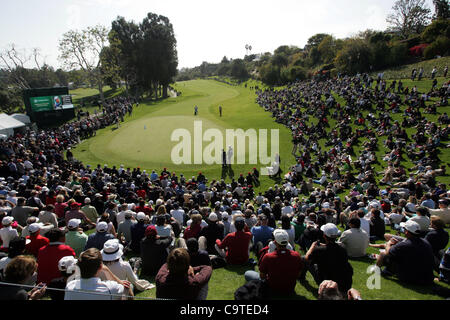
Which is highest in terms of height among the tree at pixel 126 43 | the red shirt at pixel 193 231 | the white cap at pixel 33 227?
the tree at pixel 126 43

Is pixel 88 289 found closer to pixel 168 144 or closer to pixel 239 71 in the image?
pixel 168 144

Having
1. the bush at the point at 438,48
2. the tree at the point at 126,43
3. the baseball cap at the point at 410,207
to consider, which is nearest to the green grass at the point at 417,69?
the bush at the point at 438,48

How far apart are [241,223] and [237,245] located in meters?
0.63

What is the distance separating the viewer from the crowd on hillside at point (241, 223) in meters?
4.65

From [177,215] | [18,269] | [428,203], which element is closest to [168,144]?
[177,215]

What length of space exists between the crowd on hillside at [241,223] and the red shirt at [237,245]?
0.03 meters

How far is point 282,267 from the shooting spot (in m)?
5.07

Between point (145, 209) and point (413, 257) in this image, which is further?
point (145, 209)

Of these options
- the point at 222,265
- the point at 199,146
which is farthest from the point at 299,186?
the point at 222,265

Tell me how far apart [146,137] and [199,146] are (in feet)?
25.0

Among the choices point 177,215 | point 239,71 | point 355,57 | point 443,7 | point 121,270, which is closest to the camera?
point 121,270

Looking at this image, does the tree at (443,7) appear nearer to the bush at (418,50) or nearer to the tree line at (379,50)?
the tree line at (379,50)

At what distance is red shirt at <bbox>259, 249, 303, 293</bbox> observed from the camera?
505 centimetres

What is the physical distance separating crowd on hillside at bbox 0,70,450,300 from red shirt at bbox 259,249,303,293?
2cm
